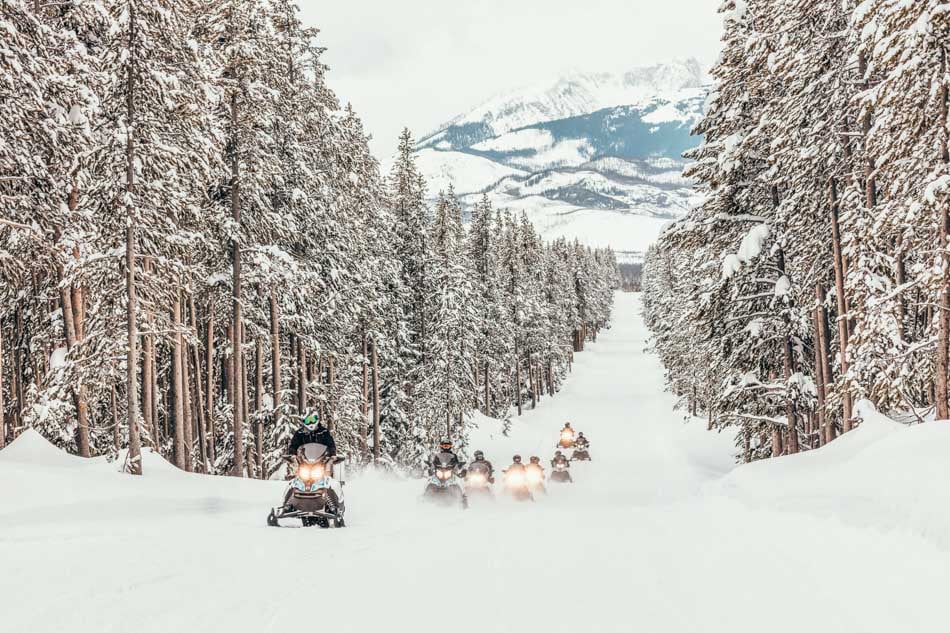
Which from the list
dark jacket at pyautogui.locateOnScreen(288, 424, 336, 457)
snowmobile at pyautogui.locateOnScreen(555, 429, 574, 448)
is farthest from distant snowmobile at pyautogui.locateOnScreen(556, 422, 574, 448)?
dark jacket at pyautogui.locateOnScreen(288, 424, 336, 457)

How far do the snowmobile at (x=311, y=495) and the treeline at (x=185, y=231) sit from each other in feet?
19.0

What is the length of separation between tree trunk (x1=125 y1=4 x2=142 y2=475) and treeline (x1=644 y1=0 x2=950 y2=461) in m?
13.9

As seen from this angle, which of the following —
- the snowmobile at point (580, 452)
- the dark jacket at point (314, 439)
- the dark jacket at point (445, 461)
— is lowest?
the snowmobile at point (580, 452)

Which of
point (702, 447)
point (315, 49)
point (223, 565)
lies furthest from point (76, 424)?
point (702, 447)

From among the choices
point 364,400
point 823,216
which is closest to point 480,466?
point 823,216

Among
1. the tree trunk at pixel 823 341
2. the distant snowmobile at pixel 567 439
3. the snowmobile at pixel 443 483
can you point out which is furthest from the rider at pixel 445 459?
the distant snowmobile at pixel 567 439

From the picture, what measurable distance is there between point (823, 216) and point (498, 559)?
14.2 metres

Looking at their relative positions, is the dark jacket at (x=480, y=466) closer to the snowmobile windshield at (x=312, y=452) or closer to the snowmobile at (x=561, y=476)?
the snowmobile windshield at (x=312, y=452)

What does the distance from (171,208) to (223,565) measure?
10.8 meters

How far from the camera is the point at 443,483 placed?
56.7 feet

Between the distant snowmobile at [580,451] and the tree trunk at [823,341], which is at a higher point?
the tree trunk at [823,341]

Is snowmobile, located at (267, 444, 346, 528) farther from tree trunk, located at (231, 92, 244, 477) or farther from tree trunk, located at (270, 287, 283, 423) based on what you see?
tree trunk, located at (270, 287, 283, 423)

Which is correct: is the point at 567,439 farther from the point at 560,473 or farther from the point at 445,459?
the point at 445,459

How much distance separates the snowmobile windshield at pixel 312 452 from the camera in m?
11.8
